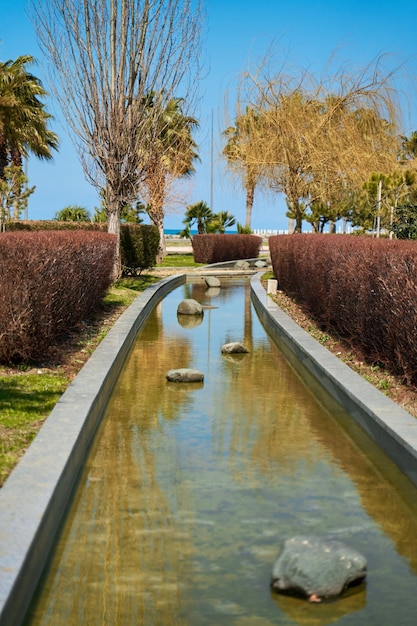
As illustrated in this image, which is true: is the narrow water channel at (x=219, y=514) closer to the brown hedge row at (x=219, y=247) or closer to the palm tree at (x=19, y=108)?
the palm tree at (x=19, y=108)

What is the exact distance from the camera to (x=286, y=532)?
4539 millimetres

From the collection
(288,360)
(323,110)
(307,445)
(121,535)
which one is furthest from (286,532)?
(323,110)

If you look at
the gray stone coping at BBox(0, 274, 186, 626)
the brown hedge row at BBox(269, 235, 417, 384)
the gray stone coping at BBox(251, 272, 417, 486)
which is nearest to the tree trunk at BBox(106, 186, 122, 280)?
the brown hedge row at BBox(269, 235, 417, 384)

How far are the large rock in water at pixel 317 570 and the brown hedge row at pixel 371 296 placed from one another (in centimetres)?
396

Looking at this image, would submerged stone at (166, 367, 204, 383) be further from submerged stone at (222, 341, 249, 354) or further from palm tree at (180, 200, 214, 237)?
palm tree at (180, 200, 214, 237)

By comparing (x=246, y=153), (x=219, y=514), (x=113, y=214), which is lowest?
(x=219, y=514)

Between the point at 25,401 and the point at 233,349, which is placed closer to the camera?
the point at 25,401

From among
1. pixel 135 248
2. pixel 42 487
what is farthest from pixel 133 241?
pixel 42 487

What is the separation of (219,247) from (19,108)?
11953 millimetres

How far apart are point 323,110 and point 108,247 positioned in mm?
15787

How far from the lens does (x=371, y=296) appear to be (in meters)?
9.37

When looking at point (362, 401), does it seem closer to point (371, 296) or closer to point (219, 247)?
point (371, 296)

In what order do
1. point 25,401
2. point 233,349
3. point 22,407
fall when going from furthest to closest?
1. point 233,349
2. point 25,401
3. point 22,407

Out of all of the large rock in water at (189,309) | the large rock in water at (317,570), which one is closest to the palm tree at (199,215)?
the large rock in water at (189,309)
